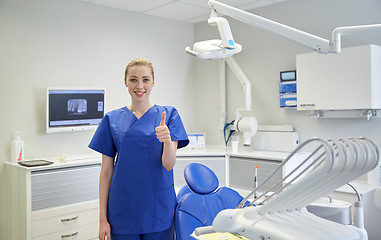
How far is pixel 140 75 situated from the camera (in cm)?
185

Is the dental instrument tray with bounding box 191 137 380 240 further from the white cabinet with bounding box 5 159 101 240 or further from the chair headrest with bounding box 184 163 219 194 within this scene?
the white cabinet with bounding box 5 159 101 240

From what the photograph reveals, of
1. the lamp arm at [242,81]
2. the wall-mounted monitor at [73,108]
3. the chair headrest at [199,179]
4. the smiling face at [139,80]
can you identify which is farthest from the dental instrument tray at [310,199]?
the lamp arm at [242,81]

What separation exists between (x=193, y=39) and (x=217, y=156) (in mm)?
1686

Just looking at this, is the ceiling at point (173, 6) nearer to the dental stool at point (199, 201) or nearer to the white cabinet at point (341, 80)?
the white cabinet at point (341, 80)

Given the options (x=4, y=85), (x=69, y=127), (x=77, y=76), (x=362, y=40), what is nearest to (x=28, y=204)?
(x=69, y=127)

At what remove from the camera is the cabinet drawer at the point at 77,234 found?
3018 mm

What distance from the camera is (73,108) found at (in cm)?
343

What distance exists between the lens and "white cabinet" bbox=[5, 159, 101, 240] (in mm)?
2926

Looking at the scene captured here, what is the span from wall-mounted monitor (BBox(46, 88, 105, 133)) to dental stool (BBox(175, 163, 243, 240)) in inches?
69.7

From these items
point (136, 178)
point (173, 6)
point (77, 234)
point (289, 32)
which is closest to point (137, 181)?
point (136, 178)

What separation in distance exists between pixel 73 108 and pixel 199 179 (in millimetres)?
1891

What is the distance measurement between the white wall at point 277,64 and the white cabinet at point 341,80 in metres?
0.34

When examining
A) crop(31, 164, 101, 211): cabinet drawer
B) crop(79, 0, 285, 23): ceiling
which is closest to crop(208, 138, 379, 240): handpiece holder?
crop(31, 164, 101, 211): cabinet drawer

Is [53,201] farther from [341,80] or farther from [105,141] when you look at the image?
[341,80]
